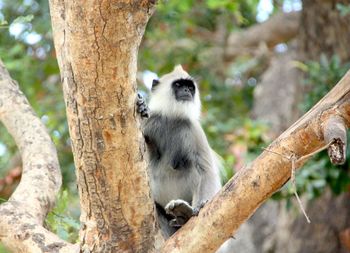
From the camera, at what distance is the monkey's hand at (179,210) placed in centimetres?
380

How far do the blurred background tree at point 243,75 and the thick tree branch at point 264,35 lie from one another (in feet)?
0.03

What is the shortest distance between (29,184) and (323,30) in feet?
11.5

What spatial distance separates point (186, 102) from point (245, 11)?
356cm

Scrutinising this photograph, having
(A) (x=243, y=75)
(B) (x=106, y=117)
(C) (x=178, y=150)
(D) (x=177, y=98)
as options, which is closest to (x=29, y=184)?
(C) (x=178, y=150)

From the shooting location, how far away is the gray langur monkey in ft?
14.2

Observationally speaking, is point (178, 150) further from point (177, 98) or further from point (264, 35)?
point (264, 35)

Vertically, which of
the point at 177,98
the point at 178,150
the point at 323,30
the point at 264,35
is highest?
the point at 264,35

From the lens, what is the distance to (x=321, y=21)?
21.8 feet

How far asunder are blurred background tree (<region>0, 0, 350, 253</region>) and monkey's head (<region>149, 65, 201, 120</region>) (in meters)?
0.85

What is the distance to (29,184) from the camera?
3984 mm

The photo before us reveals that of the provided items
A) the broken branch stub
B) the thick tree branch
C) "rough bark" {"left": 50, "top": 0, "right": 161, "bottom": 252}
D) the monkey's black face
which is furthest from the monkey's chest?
the thick tree branch

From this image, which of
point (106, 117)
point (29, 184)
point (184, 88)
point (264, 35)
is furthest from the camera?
point (264, 35)

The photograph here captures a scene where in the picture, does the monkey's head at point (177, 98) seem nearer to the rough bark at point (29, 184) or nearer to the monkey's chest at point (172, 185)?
the monkey's chest at point (172, 185)

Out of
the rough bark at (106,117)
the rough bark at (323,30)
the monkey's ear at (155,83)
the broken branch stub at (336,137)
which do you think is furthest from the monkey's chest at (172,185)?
the rough bark at (323,30)
